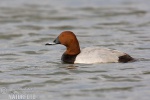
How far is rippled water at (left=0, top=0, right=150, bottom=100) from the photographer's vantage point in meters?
9.80

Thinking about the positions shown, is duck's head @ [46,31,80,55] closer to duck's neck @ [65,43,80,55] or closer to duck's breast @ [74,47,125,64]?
duck's neck @ [65,43,80,55]

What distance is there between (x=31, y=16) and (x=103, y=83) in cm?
890

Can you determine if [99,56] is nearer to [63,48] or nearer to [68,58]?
[68,58]

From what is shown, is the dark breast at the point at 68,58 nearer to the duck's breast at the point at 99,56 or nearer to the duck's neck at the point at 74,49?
Result: the duck's neck at the point at 74,49

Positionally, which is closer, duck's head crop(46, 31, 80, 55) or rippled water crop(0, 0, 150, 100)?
rippled water crop(0, 0, 150, 100)

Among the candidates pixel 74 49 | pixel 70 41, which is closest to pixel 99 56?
pixel 74 49

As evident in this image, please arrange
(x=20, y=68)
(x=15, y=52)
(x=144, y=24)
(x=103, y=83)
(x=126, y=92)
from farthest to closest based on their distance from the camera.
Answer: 1. (x=144, y=24)
2. (x=15, y=52)
3. (x=20, y=68)
4. (x=103, y=83)
5. (x=126, y=92)

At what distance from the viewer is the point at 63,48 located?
1444 cm

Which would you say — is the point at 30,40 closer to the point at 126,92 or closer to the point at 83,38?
the point at 83,38

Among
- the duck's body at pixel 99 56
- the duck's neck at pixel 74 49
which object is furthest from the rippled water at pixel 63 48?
the duck's neck at pixel 74 49

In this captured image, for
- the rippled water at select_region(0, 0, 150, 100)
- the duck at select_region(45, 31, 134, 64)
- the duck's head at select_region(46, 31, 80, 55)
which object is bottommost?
the rippled water at select_region(0, 0, 150, 100)

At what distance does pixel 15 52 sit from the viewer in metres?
13.7

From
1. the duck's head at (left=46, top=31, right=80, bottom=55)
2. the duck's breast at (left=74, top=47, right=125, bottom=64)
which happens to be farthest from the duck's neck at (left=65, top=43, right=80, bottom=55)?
the duck's breast at (left=74, top=47, right=125, bottom=64)

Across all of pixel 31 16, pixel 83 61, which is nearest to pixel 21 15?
pixel 31 16
